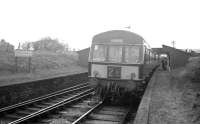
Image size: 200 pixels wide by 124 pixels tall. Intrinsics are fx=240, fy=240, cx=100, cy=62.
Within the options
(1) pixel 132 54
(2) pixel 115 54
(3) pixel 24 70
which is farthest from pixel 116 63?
(3) pixel 24 70

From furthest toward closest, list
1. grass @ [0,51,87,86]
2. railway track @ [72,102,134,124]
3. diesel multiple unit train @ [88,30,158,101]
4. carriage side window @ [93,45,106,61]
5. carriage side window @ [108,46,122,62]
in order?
grass @ [0,51,87,86]
carriage side window @ [93,45,106,61]
carriage side window @ [108,46,122,62]
diesel multiple unit train @ [88,30,158,101]
railway track @ [72,102,134,124]

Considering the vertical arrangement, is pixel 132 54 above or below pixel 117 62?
above

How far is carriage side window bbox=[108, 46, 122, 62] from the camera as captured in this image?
1070 centimetres

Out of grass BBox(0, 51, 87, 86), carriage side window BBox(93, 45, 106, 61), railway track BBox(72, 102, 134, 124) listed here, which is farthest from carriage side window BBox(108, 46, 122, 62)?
grass BBox(0, 51, 87, 86)

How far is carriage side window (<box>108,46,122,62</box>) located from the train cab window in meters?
0.29

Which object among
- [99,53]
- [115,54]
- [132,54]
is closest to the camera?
[132,54]

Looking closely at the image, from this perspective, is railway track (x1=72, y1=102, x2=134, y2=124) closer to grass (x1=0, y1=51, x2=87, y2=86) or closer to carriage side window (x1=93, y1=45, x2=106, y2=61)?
carriage side window (x1=93, y1=45, x2=106, y2=61)

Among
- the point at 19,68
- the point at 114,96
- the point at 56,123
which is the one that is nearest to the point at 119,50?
the point at 114,96

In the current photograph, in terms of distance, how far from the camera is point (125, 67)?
10.5m

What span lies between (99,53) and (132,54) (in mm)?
1528

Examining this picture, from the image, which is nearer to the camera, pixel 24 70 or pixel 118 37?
pixel 118 37

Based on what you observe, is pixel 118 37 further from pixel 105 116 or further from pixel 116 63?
pixel 105 116

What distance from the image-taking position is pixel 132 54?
34.7 ft

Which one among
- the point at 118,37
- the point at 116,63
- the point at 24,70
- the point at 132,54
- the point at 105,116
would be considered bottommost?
the point at 105,116
